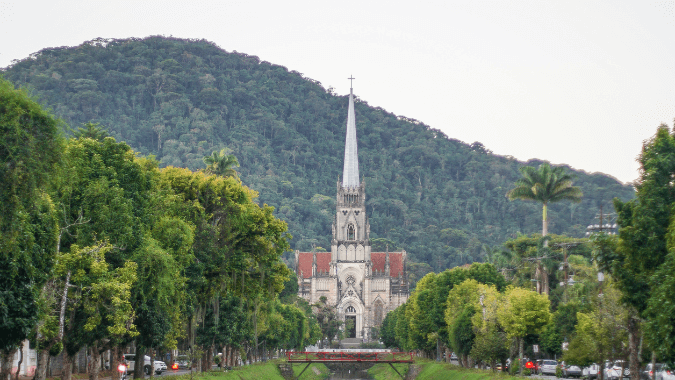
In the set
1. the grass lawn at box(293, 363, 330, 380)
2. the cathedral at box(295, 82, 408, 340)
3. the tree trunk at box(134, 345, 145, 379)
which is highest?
the cathedral at box(295, 82, 408, 340)

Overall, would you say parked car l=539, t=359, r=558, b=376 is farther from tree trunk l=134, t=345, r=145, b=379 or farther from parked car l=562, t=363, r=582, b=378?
tree trunk l=134, t=345, r=145, b=379

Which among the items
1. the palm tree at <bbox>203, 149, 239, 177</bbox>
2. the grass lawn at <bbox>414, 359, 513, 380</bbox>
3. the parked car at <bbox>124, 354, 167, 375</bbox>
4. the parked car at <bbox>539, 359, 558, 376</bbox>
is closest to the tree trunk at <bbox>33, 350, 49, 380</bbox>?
the parked car at <bbox>124, 354, 167, 375</bbox>

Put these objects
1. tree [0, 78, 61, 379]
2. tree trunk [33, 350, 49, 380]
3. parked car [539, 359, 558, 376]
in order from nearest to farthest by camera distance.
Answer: tree [0, 78, 61, 379] < tree trunk [33, 350, 49, 380] < parked car [539, 359, 558, 376]

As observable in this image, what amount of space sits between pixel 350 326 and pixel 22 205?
162140 millimetres

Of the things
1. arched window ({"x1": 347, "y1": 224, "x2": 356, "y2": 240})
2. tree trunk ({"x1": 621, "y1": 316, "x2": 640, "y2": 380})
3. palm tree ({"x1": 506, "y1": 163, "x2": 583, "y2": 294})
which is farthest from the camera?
arched window ({"x1": 347, "y1": 224, "x2": 356, "y2": 240})

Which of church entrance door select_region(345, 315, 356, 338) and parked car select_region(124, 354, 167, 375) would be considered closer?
parked car select_region(124, 354, 167, 375)

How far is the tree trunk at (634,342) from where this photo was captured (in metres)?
44.3

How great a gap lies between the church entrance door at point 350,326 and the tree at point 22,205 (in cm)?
15684

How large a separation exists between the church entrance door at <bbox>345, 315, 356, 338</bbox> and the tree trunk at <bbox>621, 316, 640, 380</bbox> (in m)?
142

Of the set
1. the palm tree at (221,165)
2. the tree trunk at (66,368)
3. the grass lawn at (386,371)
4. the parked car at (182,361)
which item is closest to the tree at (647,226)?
the tree trunk at (66,368)

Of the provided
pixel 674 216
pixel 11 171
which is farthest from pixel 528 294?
pixel 11 171

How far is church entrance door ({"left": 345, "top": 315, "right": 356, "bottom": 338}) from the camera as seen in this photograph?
18677cm

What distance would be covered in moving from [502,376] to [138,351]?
24.7 meters

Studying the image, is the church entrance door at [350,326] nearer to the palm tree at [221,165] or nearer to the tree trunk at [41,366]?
the palm tree at [221,165]
